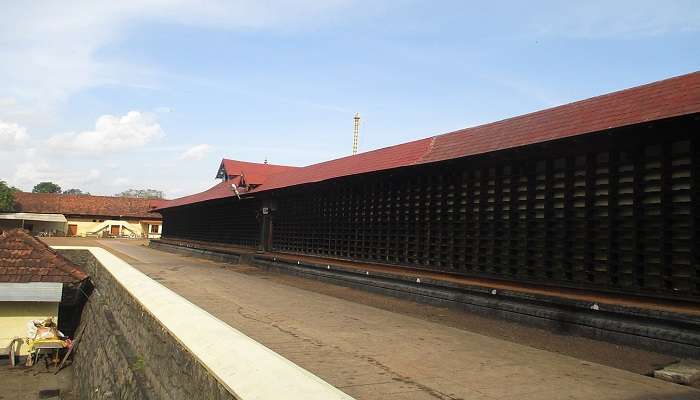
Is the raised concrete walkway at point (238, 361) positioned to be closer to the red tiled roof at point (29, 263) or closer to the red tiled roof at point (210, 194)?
the red tiled roof at point (29, 263)

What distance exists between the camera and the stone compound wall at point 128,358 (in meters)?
4.38

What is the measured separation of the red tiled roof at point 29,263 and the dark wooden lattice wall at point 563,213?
7385 millimetres

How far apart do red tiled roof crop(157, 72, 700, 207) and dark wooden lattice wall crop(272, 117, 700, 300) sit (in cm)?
15

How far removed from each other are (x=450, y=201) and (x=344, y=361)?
4.87 m

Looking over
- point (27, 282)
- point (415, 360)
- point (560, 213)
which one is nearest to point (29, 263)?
point (27, 282)

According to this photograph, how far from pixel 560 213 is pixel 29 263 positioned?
457 inches

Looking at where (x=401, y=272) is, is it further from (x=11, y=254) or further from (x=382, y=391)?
(x=11, y=254)

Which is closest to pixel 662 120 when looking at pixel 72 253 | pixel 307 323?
pixel 307 323

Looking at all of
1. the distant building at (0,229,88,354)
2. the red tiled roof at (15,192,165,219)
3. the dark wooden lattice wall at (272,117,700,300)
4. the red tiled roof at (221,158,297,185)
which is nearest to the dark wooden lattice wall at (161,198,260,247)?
the red tiled roof at (221,158,297,185)

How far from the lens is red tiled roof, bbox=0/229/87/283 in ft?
37.7

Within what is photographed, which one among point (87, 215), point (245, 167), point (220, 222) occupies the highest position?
point (245, 167)

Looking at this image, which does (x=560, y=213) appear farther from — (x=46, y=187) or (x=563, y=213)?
(x=46, y=187)

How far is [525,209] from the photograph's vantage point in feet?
23.6

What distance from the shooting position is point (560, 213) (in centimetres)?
666
